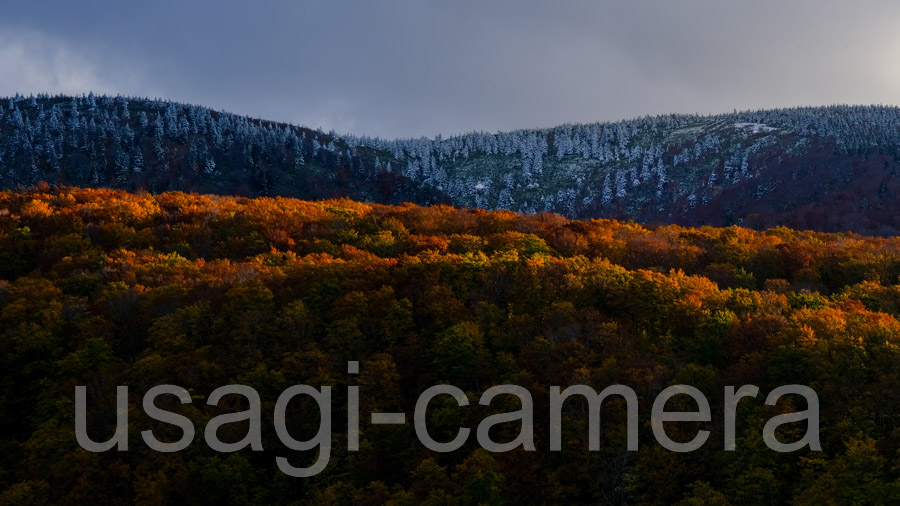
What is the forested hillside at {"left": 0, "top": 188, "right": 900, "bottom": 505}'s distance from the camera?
165ft

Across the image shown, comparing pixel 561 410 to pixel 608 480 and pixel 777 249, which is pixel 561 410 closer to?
pixel 608 480

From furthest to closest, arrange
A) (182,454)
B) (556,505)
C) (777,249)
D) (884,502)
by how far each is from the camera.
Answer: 1. (777,249)
2. (182,454)
3. (556,505)
4. (884,502)

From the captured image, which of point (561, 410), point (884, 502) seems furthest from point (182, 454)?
point (884, 502)

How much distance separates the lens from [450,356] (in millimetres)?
62094

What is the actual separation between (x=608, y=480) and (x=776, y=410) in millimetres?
13159

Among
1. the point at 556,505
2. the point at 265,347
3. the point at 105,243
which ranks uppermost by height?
the point at 105,243

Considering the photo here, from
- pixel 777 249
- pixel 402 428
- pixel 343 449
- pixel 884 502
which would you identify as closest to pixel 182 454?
pixel 343 449

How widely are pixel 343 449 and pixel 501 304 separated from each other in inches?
910

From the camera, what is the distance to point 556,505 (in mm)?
49625

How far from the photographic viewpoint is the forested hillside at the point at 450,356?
165 feet

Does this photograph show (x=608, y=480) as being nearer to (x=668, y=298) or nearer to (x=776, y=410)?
(x=776, y=410)

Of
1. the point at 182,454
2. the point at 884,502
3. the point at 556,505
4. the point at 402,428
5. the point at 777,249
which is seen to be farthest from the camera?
the point at 777,249

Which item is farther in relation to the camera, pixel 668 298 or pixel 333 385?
pixel 668 298

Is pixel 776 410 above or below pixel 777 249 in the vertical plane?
below
